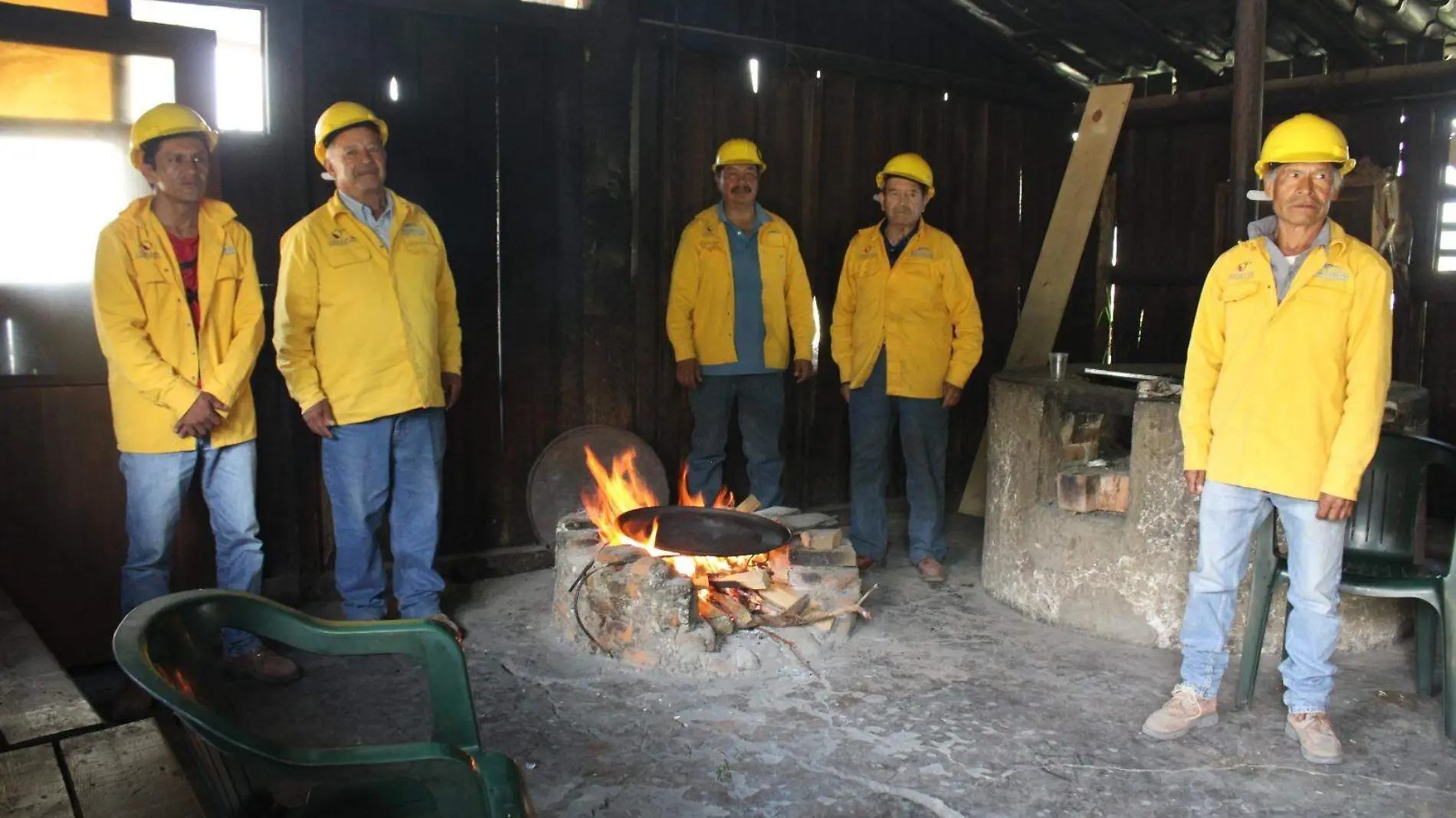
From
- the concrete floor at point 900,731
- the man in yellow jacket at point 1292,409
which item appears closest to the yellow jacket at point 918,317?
the concrete floor at point 900,731

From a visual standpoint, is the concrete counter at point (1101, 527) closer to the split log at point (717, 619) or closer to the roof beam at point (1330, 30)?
the split log at point (717, 619)

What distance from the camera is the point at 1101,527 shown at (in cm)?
485

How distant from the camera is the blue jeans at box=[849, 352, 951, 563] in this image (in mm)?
5766

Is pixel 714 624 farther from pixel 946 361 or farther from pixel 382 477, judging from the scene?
pixel 946 361

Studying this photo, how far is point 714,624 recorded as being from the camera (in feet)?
14.8

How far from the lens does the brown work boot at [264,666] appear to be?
425 centimetres

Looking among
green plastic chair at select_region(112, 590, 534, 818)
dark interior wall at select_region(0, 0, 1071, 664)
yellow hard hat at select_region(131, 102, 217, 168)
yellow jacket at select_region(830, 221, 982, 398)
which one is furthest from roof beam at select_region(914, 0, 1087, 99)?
green plastic chair at select_region(112, 590, 534, 818)

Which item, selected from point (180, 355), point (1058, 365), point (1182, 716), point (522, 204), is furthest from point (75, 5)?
point (1182, 716)

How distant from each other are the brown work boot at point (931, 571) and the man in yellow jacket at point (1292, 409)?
6.20ft

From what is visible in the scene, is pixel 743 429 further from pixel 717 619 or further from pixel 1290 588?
pixel 1290 588

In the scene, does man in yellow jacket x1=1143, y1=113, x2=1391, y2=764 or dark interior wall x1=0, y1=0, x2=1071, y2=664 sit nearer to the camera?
man in yellow jacket x1=1143, y1=113, x2=1391, y2=764

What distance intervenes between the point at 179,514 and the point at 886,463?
3.39 meters

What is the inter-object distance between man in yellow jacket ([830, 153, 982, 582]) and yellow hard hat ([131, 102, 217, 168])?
3186 mm

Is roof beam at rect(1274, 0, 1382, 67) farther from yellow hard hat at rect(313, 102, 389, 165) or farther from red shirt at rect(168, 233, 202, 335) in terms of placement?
red shirt at rect(168, 233, 202, 335)
